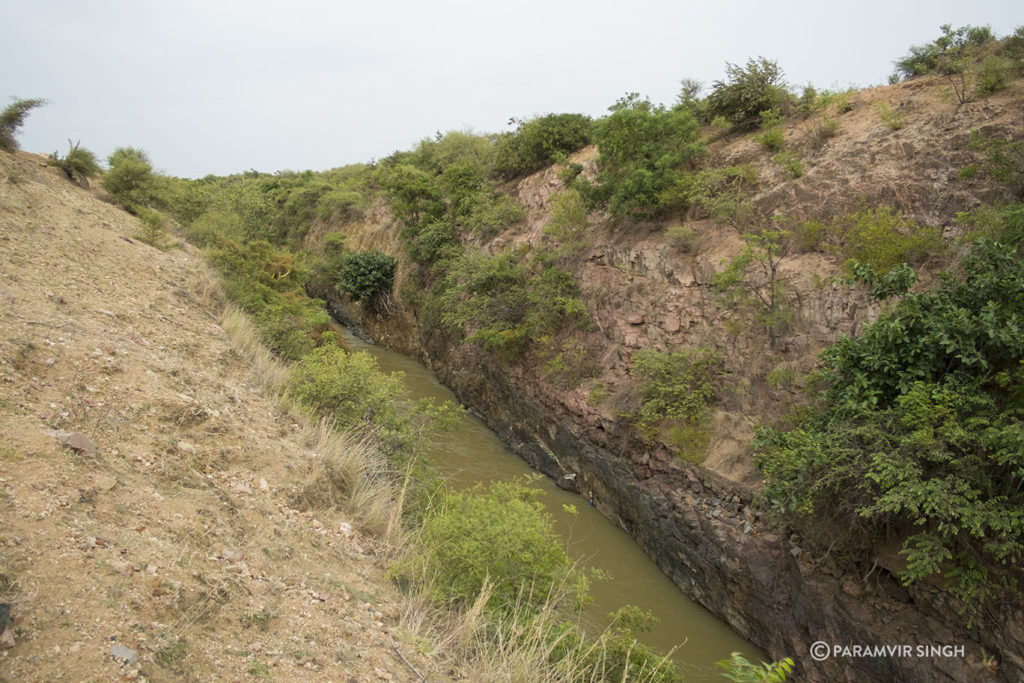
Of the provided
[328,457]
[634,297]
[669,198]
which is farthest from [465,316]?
[328,457]

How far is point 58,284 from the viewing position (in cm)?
718

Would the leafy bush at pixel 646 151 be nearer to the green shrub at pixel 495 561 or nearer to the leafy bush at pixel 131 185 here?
the green shrub at pixel 495 561

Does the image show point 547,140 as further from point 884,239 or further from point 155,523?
point 155,523

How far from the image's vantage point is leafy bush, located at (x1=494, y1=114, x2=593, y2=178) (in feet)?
55.0

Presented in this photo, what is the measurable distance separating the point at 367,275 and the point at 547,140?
7.93 meters

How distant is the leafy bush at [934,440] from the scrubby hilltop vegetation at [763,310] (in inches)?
1.1

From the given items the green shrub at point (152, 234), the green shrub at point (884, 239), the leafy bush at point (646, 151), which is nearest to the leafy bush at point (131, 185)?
the green shrub at point (152, 234)

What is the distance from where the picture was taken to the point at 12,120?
13.4 meters

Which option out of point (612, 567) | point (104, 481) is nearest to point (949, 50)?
point (612, 567)

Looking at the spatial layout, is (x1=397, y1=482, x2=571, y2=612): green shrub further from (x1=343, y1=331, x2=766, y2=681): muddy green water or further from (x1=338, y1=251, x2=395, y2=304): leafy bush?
(x1=338, y1=251, x2=395, y2=304): leafy bush

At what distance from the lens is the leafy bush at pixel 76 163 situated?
1551 cm

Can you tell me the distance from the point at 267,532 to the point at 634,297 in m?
8.36

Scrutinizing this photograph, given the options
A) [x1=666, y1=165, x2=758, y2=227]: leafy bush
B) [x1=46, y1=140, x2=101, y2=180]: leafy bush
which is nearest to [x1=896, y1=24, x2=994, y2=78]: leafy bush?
[x1=666, y1=165, x2=758, y2=227]: leafy bush

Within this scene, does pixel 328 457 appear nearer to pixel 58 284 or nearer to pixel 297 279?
pixel 58 284
